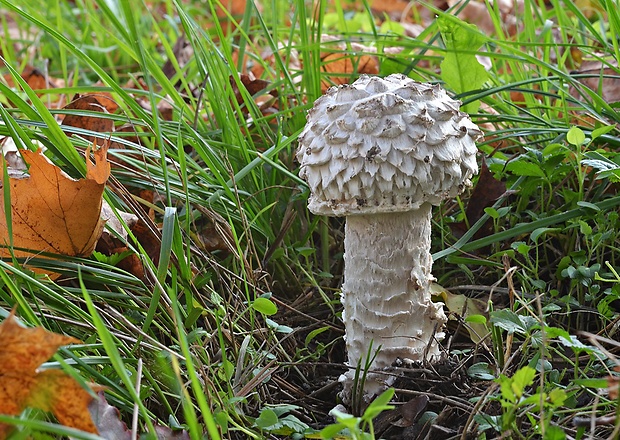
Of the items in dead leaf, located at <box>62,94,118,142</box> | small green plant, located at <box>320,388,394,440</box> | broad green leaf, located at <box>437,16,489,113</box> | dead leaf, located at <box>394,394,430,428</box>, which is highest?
broad green leaf, located at <box>437,16,489,113</box>

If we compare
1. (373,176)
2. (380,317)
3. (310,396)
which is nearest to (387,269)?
(380,317)

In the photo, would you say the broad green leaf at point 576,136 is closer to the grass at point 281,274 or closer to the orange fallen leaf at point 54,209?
the grass at point 281,274

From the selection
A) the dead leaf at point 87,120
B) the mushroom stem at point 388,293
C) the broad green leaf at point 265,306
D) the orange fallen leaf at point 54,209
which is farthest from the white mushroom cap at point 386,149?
the dead leaf at point 87,120

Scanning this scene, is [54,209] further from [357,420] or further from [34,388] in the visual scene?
[357,420]

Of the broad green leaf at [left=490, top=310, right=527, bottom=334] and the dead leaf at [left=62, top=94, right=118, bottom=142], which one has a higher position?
the dead leaf at [left=62, top=94, right=118, bottom=142]

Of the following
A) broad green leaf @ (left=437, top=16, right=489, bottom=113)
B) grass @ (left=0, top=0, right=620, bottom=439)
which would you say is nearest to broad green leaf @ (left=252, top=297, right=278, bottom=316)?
grass @ (left=0, top=0, right=620, bottom=439)

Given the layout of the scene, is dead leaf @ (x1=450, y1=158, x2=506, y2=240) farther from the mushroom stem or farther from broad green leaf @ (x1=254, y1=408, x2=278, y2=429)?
broad green leaf @ (x1=254, y1=408, x2=278, y2=429)

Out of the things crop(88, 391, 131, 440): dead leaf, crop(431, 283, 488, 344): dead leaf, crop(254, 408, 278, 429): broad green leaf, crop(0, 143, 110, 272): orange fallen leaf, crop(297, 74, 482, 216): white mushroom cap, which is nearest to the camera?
crop(88, 391, 131, 440): dead leaf

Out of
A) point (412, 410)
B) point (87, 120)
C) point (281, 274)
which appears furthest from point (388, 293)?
point (87, 120)

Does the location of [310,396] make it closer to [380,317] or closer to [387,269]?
[380,317]
